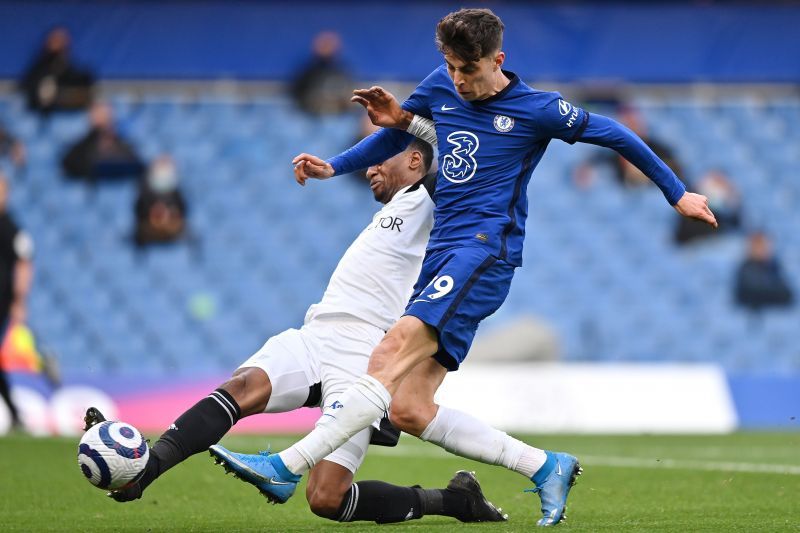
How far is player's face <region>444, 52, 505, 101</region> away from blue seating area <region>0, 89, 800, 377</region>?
10110mm

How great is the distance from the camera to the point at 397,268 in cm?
624

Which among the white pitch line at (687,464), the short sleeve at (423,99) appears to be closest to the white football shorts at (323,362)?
the short sleeve at (423,99)

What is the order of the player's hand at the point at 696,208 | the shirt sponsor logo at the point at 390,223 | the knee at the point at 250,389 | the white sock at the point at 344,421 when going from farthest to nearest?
1. the shirt sponsor logo at the point at 390,223
2. the knee at the point at 250,389
3. the player's hand at the point at 696,208
4. the white sock at the point at 344,421

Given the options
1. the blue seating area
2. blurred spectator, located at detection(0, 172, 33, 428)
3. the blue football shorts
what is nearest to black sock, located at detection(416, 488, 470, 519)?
the blue football shorts

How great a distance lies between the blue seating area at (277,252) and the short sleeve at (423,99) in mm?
9776

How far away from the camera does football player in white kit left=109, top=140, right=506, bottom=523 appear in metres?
5.62

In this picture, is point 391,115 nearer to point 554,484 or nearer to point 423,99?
point 423,99

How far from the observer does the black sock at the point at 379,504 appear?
5.83 meters

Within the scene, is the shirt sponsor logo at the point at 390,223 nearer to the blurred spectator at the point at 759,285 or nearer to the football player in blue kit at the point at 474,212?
the football player in blue kit at the point at 474,212

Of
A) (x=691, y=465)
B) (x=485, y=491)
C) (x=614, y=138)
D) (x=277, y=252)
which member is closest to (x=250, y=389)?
(x=614, y=138)

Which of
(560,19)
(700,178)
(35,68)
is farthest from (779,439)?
(35,68)

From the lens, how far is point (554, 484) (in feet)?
18.5

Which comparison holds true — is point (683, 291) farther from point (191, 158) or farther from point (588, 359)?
point (191, 158)

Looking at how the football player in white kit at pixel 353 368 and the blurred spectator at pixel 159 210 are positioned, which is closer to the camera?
the football player in white kit at pixel 353 368
